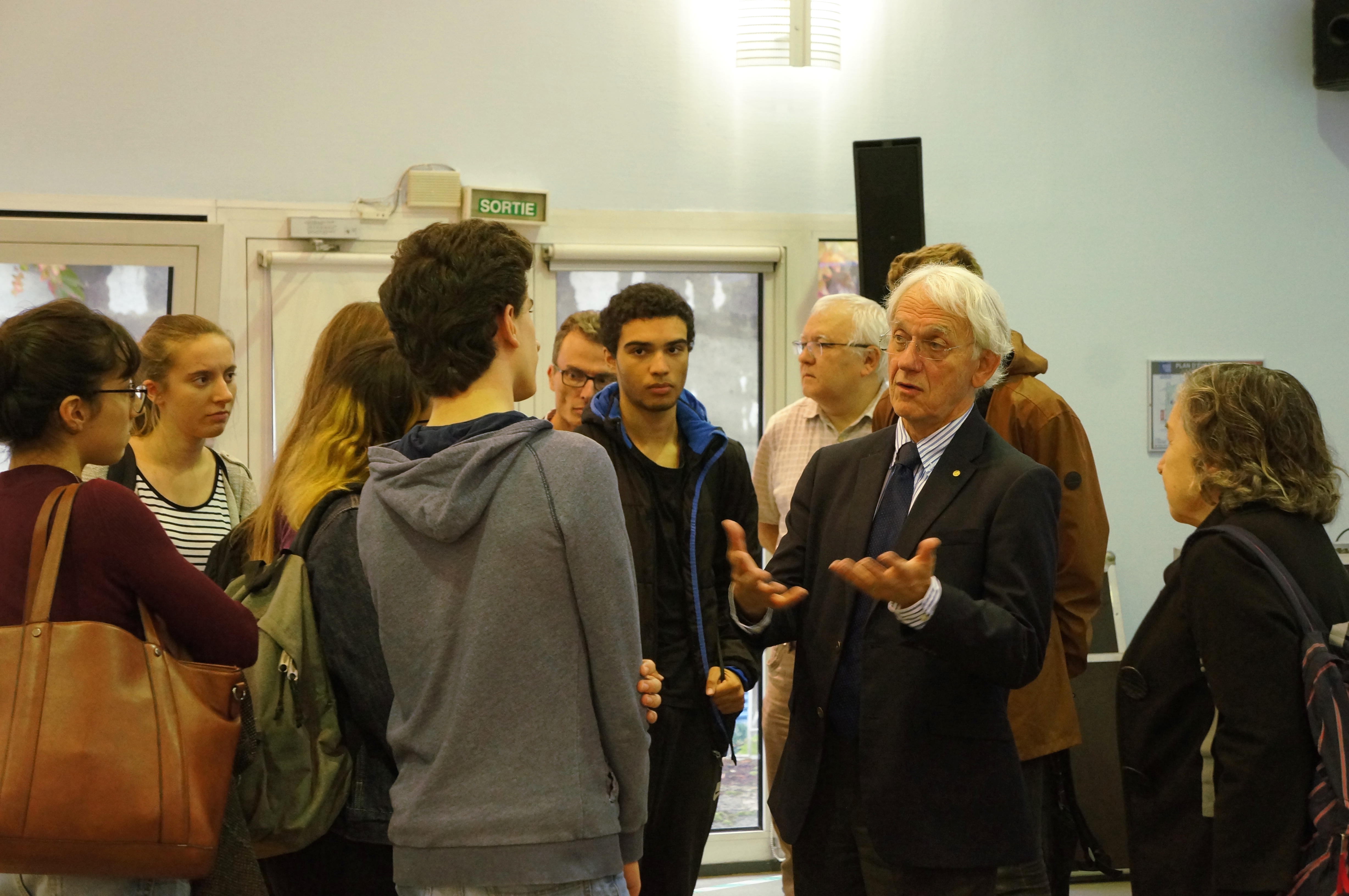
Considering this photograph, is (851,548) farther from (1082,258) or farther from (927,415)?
(1082,258)

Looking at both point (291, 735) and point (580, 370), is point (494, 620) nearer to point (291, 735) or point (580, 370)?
point (291, 735)

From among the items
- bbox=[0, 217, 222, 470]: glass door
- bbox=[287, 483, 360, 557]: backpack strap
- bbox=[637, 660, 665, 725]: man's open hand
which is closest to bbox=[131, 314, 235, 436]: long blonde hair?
bbox=[287, 483, 360, 557]: backpack strap

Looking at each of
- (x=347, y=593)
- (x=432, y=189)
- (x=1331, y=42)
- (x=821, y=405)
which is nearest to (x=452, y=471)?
(x=347, y=593)

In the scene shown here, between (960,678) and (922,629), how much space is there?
0.21 m

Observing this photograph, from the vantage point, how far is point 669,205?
4535mm

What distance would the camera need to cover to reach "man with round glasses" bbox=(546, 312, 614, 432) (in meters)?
3.35

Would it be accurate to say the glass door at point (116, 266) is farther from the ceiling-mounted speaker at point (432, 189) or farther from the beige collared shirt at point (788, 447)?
the beige collared shirt at point (788, 447)

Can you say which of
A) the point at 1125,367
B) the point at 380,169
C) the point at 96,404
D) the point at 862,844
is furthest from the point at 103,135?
the point at 1125,367

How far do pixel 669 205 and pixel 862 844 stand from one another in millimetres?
3052

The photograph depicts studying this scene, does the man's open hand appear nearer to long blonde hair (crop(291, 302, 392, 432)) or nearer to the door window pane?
long blonde hair (crop(291, 302, 392, 432))

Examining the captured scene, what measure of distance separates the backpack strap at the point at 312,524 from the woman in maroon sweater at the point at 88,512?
0.14 meters

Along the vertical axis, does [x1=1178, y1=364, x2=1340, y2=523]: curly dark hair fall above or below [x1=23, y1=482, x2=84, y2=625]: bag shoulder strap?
above

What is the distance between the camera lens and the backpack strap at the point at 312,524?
71.6 inches

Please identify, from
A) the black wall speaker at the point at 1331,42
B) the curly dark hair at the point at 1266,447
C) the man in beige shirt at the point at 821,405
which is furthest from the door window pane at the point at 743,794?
the black wall speaker at the point at 1331,42
